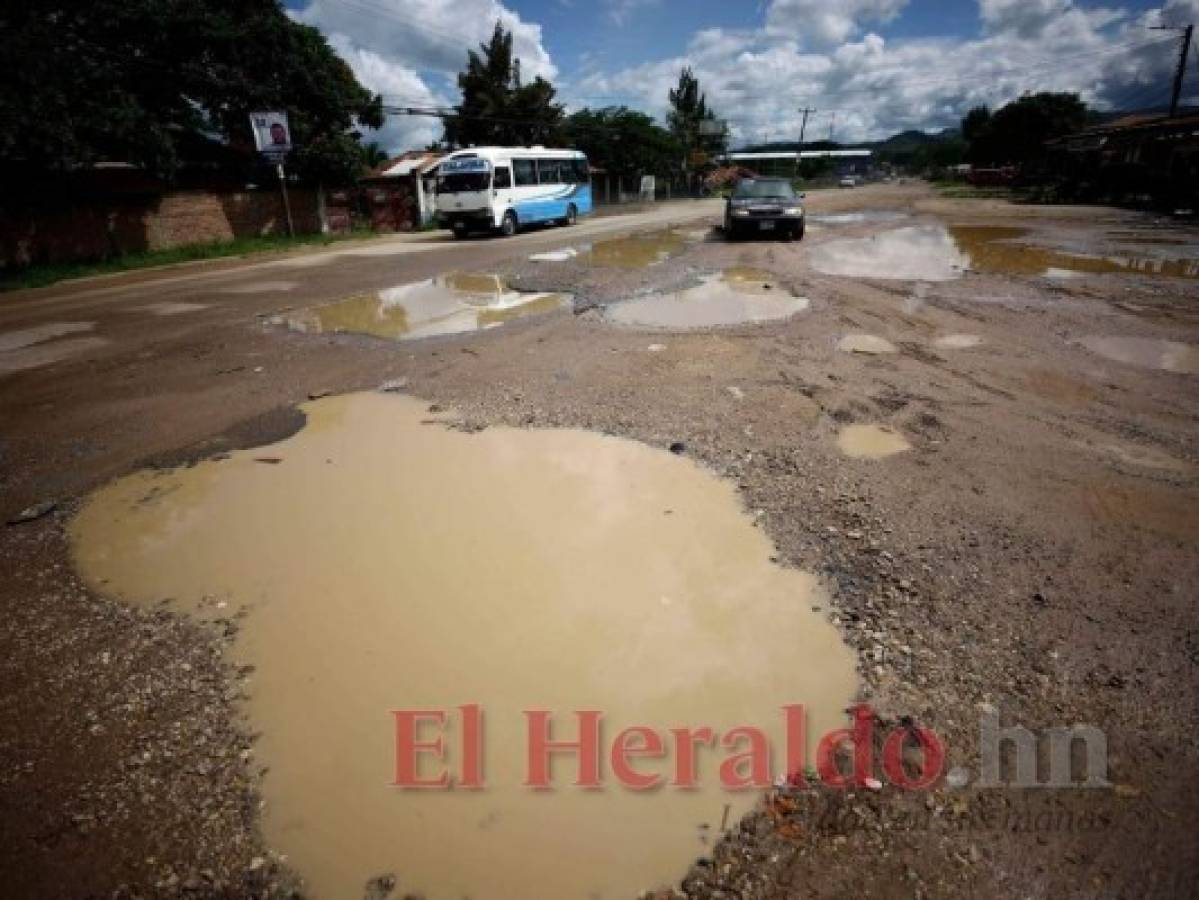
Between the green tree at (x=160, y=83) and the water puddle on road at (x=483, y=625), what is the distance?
15796mm

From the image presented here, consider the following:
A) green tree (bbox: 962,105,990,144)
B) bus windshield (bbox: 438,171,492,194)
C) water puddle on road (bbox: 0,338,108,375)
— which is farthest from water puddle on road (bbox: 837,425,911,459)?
green tree (bbox: 962,105,990,144)

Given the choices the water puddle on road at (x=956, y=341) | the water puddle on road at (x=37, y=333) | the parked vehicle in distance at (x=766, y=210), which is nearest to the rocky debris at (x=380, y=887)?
the water puddle on road at (x=956, y=341)

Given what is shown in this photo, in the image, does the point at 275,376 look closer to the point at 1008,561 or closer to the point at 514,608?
the point at 514,608

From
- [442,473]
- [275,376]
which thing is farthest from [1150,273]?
[275,376]

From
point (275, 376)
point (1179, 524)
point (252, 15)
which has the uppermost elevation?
point (252, 15)

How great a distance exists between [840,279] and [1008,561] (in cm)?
777

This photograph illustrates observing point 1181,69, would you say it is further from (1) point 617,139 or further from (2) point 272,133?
(2) point 272,133

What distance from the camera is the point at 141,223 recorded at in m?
18.1

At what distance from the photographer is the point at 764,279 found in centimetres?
1011

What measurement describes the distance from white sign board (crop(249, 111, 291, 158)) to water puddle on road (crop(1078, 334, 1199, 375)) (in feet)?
73.9

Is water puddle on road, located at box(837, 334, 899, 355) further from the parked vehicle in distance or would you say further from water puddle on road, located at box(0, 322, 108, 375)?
water puddle on road, located at box(0, 322, 108, 375)

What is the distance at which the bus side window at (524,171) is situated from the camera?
2019cm

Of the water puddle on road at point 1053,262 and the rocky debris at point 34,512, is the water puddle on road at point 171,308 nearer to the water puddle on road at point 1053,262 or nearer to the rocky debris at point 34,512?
the rocky debris at point 34,512

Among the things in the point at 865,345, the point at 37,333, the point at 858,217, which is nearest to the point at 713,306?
the point at 865,345
